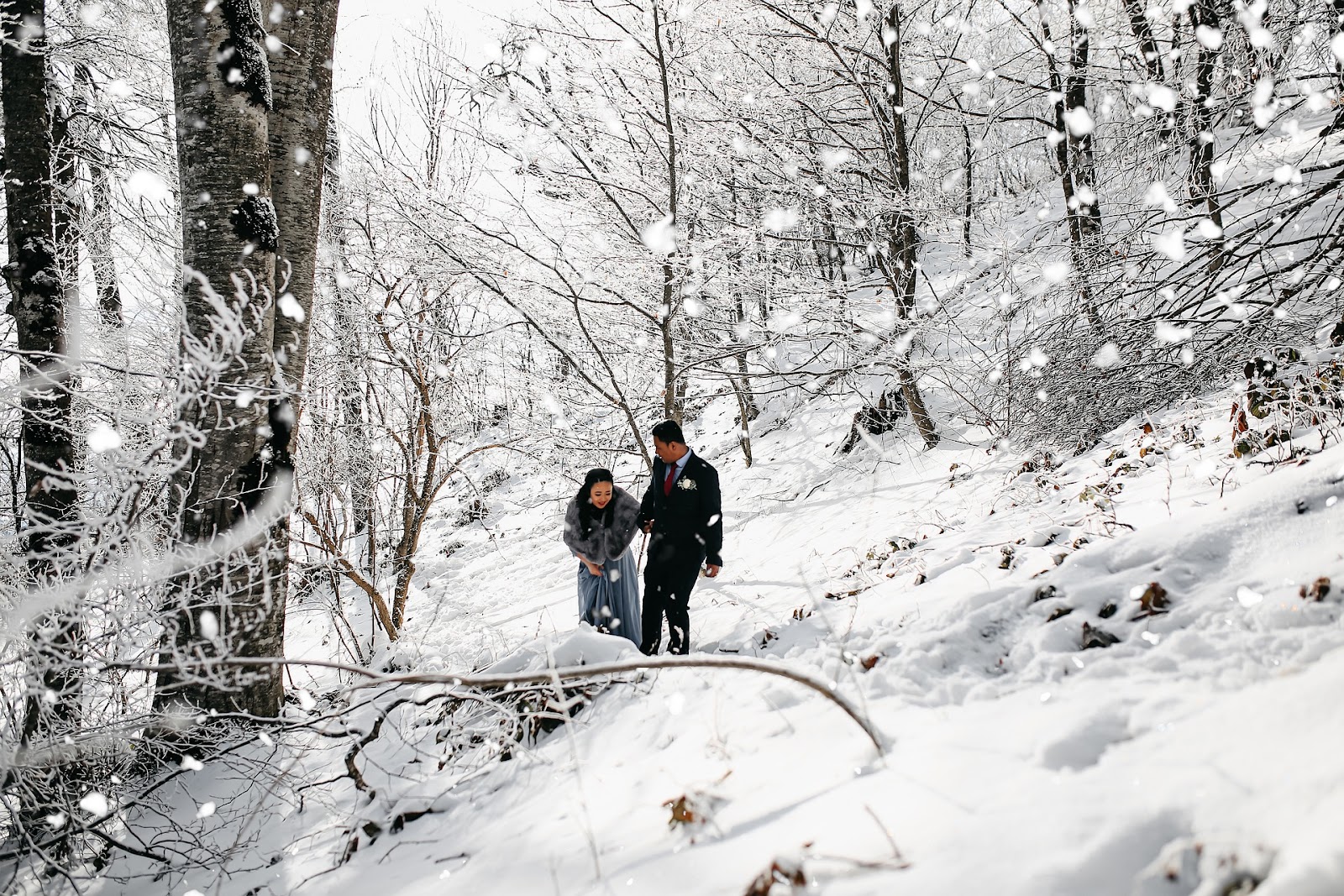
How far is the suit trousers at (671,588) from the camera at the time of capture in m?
4.41

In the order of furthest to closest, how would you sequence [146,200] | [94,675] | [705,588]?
[705,588] → [146,200] → [94,675]

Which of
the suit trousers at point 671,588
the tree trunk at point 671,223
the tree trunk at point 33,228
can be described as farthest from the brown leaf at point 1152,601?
the tree trunk at point 33,228

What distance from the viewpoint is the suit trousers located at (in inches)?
174

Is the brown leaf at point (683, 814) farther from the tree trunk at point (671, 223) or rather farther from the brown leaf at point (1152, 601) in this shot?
the tree trunk at point (671, 223)

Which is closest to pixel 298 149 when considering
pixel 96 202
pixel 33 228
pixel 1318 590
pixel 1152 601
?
pixel 33 228

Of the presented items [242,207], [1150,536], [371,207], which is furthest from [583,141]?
[1150,536]

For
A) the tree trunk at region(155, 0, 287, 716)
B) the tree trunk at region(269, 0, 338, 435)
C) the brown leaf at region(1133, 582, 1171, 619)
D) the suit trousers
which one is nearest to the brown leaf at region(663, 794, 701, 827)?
the brown leaf at region(1133, 582, 1171, 619)

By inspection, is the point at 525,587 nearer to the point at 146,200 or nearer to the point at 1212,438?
the point at 146,200

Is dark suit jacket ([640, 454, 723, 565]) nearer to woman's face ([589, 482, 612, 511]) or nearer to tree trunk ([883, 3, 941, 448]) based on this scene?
woman's face ([589, 482, 612, 511])

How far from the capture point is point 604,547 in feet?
15.0

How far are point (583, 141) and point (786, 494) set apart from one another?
17.6 ft

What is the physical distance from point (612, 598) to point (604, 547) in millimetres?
365

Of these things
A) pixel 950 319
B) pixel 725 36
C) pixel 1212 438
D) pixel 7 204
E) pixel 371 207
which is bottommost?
pixel 1212 438

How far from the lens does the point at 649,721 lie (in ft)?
8.54
